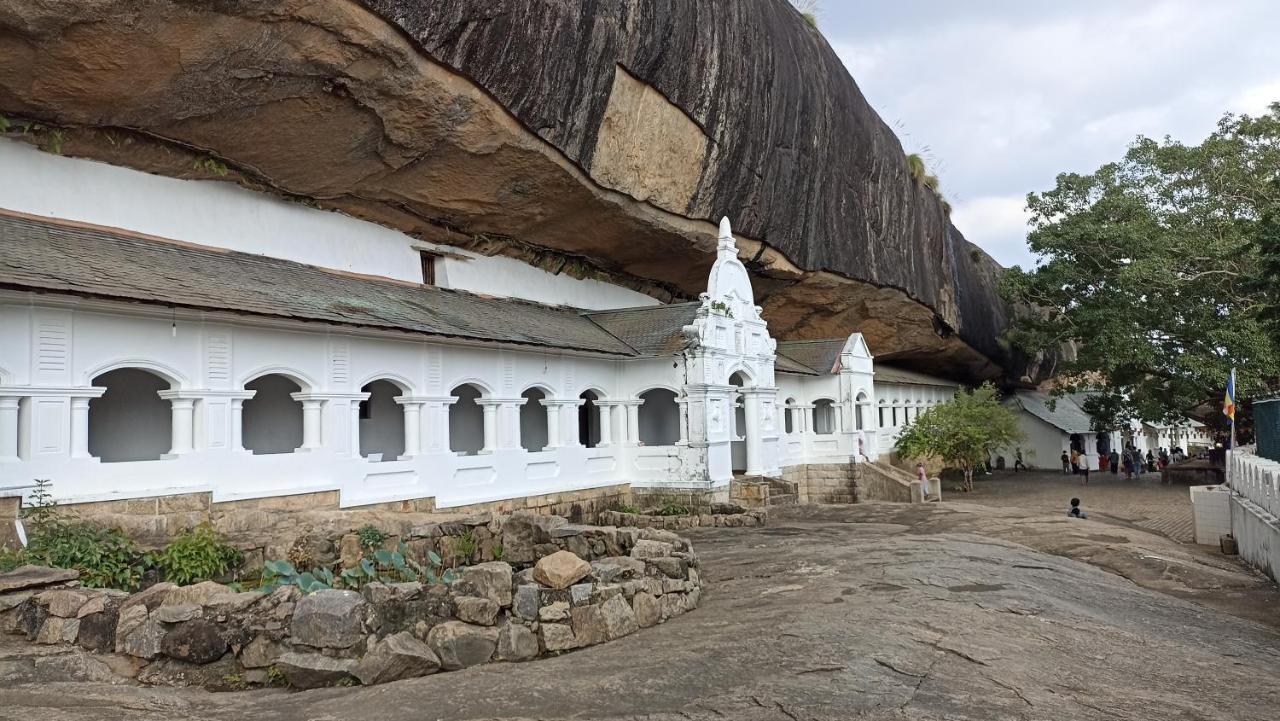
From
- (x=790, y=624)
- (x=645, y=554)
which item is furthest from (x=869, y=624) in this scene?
(x=645, y=554)

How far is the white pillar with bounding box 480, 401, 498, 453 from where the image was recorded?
1719cm

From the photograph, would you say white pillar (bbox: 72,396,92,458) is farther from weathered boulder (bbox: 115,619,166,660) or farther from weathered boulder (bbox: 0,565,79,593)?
weathered boulder (bbox: 115,619,166,660)

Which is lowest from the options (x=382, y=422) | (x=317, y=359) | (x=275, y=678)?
(x=275, y=678)

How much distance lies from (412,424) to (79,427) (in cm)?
555

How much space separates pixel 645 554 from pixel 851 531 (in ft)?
22.3

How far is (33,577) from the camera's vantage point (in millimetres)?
7461

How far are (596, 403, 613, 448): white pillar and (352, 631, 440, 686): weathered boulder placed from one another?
13452 millimetres

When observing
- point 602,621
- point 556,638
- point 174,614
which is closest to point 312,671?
point 174,614

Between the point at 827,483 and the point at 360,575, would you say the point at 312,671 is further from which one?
the point at 827,483

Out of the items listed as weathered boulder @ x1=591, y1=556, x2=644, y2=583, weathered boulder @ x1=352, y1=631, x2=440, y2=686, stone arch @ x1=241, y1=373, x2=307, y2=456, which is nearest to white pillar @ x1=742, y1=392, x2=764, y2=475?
stone arch @ x1=241, y1=373, x2=307, y2=456

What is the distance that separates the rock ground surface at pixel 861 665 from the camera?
579 cm

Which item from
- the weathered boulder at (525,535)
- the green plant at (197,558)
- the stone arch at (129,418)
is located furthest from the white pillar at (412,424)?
the green plant at (197,558)

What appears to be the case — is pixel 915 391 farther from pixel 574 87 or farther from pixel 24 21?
pixel 24 21

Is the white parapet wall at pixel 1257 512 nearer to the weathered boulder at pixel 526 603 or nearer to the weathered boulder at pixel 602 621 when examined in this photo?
the weathered boulder at pixel 602 621
